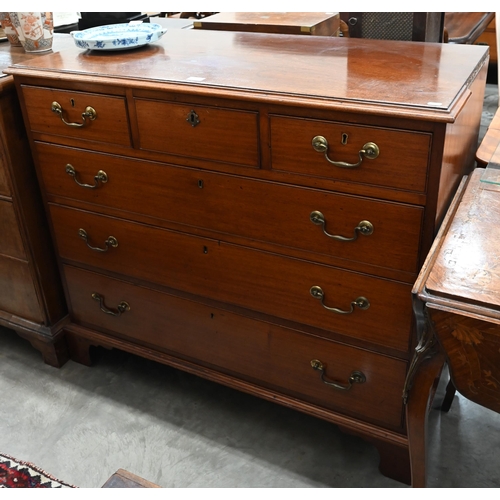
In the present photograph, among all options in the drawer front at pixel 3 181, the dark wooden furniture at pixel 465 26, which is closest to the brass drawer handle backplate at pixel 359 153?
the drawer front at pixel 3 181

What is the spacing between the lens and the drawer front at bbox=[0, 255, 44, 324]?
1.89m

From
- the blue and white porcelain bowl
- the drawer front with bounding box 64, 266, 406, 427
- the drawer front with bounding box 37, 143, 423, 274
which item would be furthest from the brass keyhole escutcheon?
the drawer front with bounding box 64, 266, 406, 427

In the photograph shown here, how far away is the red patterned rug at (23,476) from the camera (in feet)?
5.16

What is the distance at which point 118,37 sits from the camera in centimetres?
161

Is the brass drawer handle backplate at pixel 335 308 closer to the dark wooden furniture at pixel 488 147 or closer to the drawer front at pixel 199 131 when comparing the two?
the drawer front at pixel 199 131

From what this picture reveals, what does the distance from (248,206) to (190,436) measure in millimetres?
741

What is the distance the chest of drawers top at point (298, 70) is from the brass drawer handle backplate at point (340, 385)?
67 centimetres

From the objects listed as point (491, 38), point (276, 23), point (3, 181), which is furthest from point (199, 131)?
point (491, 38)

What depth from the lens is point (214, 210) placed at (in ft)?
4.80
